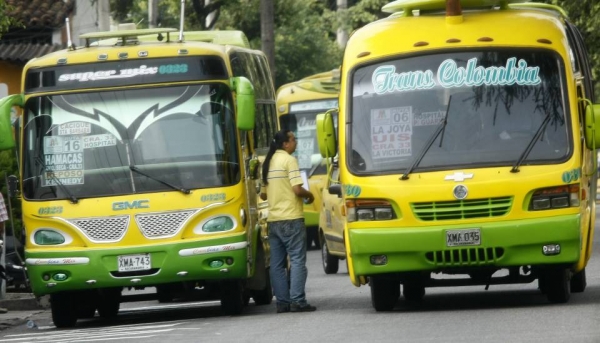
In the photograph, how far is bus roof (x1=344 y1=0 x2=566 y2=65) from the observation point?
48.6ft

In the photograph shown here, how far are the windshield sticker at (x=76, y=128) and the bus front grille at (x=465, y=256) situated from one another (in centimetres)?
373

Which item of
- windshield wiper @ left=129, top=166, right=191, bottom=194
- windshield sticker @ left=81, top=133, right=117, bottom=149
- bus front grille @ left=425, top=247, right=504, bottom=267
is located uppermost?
windshield sticker @ left=81, top=133, right=117, bottom=149

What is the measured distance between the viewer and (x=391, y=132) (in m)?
14.6

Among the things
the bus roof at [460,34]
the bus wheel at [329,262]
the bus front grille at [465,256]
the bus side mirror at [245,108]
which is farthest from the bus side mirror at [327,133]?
the bus wheel at [329,262]

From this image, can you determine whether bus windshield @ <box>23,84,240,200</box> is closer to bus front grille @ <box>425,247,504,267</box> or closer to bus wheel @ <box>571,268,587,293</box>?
bus front grille @ <box>425,247,504,267</box>

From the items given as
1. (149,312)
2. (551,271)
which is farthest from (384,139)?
(149,312)

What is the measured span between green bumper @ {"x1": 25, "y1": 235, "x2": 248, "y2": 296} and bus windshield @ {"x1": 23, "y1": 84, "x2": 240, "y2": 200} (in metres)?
0.57

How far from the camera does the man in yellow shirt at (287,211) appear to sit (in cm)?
1599

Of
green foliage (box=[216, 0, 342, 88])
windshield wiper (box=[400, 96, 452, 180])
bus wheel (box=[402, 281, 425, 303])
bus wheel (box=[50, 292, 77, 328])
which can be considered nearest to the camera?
windshield wiper (box=[400, 96, 452, 180])

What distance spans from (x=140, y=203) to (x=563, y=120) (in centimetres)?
408

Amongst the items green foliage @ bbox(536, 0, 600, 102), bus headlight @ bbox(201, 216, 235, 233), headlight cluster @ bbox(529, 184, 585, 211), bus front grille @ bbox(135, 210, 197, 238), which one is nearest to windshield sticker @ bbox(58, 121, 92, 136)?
bus front grille @ bbox(135, 210, 197, 238)

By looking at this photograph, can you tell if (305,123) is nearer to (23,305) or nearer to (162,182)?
(23,305)

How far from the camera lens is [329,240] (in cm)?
2239

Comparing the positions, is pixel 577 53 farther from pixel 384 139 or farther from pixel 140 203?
pixel 140 203
